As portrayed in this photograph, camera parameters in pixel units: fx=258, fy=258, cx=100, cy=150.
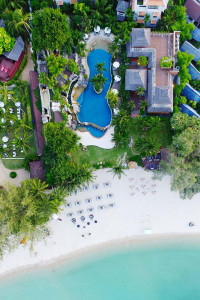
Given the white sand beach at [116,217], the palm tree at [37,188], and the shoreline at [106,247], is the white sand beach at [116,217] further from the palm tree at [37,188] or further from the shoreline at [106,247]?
the palm tree at [37,188]

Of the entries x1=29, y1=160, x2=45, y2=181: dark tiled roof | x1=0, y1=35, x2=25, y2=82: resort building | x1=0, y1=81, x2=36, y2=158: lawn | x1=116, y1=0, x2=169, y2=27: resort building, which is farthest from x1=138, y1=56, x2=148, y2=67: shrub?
x1=29, y1=160, x2=45, y2=181: dark tiled roof

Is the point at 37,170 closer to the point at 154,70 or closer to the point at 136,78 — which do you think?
the point at 136,78

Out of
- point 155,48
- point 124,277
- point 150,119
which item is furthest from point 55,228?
point 155,48

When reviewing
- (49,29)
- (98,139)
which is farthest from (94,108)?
(49,29)

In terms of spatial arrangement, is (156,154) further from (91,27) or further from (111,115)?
(91,27)

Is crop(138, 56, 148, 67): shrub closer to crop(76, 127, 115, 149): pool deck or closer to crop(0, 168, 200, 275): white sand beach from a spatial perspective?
crop(76, 127, 115, 149): pool deck

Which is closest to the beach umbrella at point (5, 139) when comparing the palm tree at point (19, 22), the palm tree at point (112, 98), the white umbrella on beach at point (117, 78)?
the palm tree at point (19, 22)
